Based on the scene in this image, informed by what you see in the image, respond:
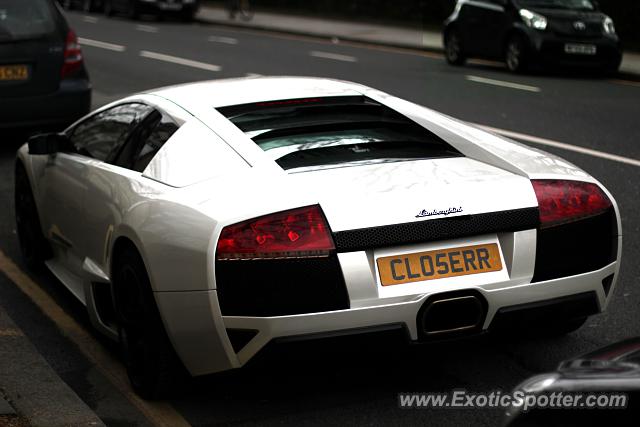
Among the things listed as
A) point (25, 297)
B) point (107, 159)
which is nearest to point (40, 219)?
point (25, 297)

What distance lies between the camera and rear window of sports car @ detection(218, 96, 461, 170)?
504 centimetres

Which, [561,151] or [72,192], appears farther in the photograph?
[561,151]

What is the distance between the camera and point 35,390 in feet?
16.3

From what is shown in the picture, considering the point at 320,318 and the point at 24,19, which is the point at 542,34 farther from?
the point at 320,318

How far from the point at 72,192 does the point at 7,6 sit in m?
6.00

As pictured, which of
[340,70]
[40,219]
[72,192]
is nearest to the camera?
[72,192]

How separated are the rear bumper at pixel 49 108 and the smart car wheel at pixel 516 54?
8893mm

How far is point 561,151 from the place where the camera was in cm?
1092

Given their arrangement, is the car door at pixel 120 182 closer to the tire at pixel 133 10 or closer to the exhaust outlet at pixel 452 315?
the exhaust outlet at pixel 452 315

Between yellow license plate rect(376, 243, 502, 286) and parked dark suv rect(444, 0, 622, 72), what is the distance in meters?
14.3

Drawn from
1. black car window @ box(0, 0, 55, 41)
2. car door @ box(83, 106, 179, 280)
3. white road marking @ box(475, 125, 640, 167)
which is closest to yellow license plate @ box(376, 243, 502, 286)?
car door @ box(83, 106, 179, 280)

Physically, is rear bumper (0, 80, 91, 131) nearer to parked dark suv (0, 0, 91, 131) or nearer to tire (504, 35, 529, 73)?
parked dark suv (0, 0, 91, 131)

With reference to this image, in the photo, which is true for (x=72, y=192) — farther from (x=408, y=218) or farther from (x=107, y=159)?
(x=408, y=218)

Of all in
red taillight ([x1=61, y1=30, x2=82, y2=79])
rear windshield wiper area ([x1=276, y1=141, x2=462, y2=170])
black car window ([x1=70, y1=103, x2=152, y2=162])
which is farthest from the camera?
red taillight ([x1=61, y1=30, x2=82, y2=79])
